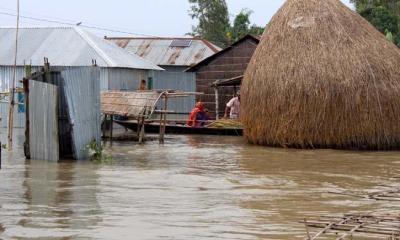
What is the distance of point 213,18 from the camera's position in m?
39.4

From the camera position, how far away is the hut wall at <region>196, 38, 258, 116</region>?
80.9 ft

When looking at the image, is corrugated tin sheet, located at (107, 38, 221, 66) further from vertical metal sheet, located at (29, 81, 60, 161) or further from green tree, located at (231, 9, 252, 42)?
vertical metal sheet, located at (29, 81, 60, 161)

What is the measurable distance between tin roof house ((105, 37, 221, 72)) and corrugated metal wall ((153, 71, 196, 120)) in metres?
0.44

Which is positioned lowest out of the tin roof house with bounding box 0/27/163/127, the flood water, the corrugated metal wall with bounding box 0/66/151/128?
the flood water

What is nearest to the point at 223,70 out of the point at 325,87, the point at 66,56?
the point at 66,56

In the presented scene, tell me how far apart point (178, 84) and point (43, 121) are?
621 inches

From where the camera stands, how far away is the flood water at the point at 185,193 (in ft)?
27.0

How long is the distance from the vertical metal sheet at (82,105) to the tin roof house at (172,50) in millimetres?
14858

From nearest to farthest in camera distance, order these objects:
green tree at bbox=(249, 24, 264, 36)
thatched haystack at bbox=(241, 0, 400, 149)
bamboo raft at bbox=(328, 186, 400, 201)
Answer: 1. bamboo raft at bbox=(328, 186, 400, 201)
2. thatched haystack at bbox=(241, 0, 400, 149)
3. green tree at bbox=(249, 24, 264, 36)

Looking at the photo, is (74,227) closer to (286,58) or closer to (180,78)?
(286,58)

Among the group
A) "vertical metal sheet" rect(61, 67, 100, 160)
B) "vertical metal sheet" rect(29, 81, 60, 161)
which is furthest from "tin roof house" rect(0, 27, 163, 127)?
"vertical metal sheet" rect(29, 81, 60, 161)

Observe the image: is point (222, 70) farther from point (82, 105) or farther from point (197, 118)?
point (82, 105)

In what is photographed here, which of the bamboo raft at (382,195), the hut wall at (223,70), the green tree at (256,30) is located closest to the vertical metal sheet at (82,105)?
the bamboo raft at (382,195)

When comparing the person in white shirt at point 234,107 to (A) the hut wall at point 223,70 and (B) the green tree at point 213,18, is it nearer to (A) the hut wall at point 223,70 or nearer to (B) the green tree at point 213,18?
(A) the hut wall at point 223,70
